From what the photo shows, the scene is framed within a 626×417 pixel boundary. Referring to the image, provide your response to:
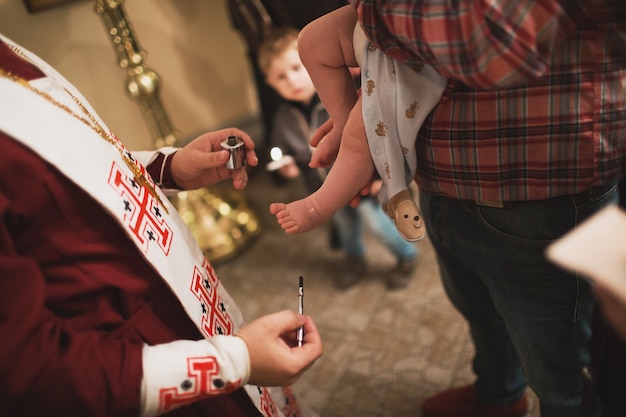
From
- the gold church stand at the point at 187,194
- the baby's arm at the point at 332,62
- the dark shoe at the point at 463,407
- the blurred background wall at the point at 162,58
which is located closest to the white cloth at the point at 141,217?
the baby's arm at the point at 332,62

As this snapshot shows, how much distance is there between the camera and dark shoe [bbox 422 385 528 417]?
126 cm

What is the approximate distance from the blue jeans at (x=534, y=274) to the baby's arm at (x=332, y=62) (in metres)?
0.20

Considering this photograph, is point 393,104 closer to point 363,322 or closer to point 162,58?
point 363,322

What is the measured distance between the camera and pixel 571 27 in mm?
568

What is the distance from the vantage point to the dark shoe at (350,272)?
6.01 ft

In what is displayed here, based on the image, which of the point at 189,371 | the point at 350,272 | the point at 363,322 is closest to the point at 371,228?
the point at 350,272

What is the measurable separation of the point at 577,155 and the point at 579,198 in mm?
79

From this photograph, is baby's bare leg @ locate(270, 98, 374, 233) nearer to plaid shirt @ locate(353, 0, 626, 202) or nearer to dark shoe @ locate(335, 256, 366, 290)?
plaid shirt @ locate(353, 0, 626, 202)

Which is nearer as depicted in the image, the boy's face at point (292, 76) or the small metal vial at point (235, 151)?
the small metal vial at point (235, 151)

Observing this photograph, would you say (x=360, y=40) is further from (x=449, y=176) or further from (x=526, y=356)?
(x=526, y=356)

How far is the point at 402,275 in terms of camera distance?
5.87 ft

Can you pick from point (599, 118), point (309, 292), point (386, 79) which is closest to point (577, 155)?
point (599, 118)

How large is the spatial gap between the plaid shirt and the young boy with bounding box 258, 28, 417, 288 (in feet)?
3.11

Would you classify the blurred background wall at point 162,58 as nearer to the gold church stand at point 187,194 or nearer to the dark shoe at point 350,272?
the gold church stand at point 187,194
